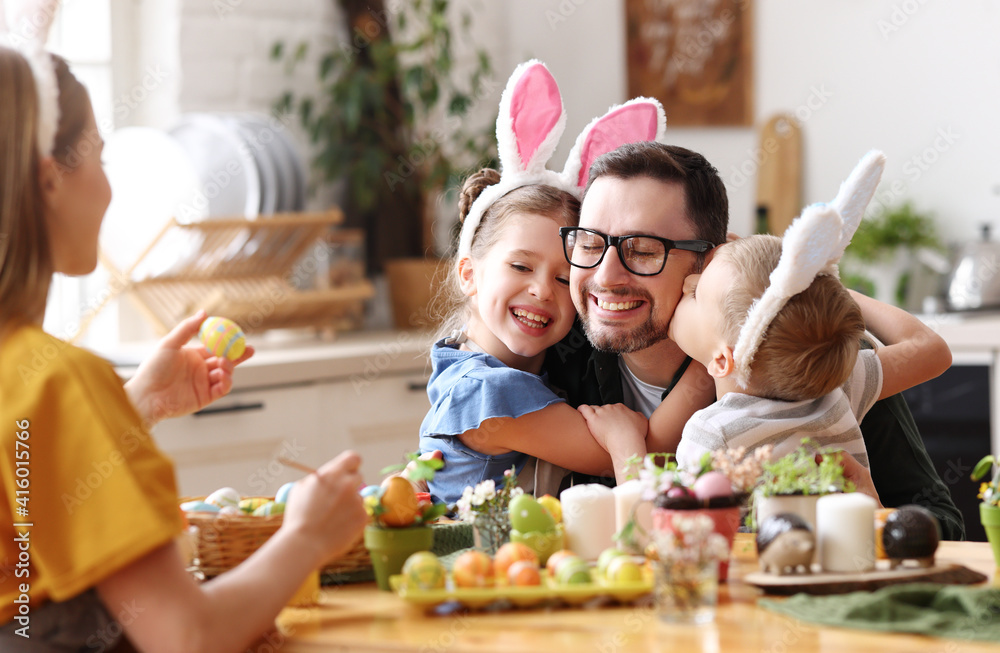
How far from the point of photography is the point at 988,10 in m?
3.46

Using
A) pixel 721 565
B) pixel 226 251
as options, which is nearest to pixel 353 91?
pixel 226 251

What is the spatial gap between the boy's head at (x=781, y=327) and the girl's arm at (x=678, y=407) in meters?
0.12

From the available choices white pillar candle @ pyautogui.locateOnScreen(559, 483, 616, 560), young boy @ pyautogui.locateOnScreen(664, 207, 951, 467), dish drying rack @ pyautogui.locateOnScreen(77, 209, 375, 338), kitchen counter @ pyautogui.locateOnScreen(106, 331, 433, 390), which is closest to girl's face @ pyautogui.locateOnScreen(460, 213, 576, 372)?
young boy @ pyautogui.locateOnScreen(664, 207, 951, 467)

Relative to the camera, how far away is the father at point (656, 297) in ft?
4.82

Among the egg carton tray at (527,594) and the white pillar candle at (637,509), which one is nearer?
the egg carton tray at (527,594)

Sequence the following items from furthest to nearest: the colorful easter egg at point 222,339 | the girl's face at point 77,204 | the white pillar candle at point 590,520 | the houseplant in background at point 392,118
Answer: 1. the houseplant in background at point 392,118
2. the colorful easter egg at point 222,339
3. the white pillar candle at point 590,520
4. the girl's face at point 77,204

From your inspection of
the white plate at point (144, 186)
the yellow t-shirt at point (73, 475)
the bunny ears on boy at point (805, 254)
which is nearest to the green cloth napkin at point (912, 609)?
the bunny ears on boy at point (805, 254)

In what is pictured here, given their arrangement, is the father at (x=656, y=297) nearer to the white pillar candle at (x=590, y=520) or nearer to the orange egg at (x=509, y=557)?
the white pillar candle at (x=590, y=520)

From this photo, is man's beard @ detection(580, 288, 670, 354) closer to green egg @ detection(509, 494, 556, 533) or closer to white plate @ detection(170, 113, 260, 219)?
green egg @ detection(509, 494, 556, 533)

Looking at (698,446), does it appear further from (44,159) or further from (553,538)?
(44,159)

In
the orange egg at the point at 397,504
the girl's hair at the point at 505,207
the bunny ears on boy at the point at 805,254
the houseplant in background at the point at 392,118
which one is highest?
the houseplant in background at the point at 392,118

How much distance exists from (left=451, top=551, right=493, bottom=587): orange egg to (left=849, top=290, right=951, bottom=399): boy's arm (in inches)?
28.4

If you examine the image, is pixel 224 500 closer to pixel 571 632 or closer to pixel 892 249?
pixel 571 632

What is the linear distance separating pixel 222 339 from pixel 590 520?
1.84ft
